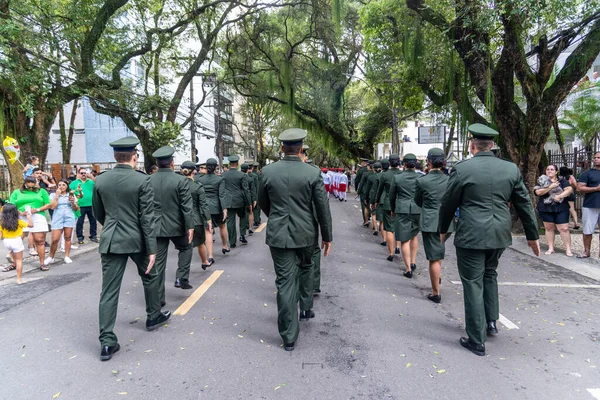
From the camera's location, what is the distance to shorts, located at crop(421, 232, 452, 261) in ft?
17.0

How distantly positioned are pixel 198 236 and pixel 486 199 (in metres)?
4.53

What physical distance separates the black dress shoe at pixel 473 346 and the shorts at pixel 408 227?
2707 mm

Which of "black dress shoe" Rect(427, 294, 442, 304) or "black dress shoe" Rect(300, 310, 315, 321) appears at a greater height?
"black dress shoe" Rect(300, 310, 315, 321)

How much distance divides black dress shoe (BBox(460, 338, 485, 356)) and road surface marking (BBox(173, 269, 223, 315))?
10.4 feet

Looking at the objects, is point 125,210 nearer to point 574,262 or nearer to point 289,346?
point 289,346

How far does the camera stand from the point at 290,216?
396 cm

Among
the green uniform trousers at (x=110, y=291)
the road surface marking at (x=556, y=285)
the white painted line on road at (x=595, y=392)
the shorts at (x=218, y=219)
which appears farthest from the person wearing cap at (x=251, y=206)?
the white painted line on road at (x=595, y=392)

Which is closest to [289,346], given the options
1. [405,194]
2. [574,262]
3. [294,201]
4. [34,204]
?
[294,201]

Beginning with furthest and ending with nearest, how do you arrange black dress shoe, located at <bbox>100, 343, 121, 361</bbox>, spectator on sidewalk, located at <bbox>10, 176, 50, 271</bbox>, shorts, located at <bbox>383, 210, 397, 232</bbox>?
shorts, located at <bbox>383, 210, 397, 232</bbox>
spectator on sidewalk, located at <bbox>10, 176, 50, 271</bbox>
black dress shoe, located at <bbox>100, 343, 121, 361</bbox>

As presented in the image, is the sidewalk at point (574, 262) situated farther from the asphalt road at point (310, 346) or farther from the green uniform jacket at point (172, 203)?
the green uniform jacket at point (172, 203)

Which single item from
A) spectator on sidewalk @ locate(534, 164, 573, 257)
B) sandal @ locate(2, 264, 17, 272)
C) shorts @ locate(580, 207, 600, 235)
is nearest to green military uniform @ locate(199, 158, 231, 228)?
sandal @ locate(2, 264, 17, 272)

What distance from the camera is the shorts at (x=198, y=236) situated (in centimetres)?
659

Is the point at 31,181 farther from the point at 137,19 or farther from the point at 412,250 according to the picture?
the point at 137,19

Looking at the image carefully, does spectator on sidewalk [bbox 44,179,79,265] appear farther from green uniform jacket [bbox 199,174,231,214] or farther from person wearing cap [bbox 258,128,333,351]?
person wearing cap [bbox 258,128,333,351]
